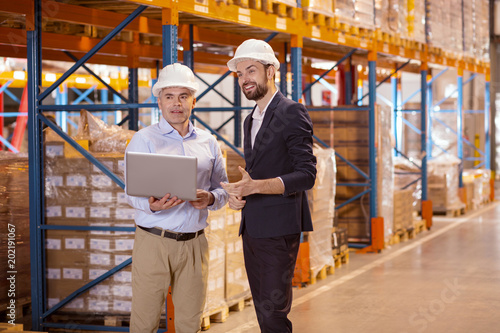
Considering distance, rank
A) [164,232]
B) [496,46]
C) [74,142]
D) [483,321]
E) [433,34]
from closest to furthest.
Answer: [164,232], [74,142], [483,321], [433,34], [496,46]

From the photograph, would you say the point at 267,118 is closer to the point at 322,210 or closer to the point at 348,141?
the point at 322,210

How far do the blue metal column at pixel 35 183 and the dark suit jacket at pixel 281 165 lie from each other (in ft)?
8.69

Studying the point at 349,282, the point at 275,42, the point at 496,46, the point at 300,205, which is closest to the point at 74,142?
the point at 300,205

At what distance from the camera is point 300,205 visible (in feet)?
12.7

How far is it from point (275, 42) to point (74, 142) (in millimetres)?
4949

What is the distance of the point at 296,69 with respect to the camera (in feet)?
25.5

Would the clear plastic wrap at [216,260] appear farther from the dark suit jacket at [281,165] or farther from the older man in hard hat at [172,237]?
the dark suit jacket at [281,165]

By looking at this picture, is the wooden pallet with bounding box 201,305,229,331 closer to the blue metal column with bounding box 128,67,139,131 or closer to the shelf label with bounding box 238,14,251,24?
the shelf label with bounding box 238,14,251,24

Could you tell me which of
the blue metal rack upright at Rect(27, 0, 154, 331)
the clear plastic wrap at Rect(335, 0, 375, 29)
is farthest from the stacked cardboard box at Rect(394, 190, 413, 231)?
the blue metal rack upright at Rect(27, 0, 154, 331)

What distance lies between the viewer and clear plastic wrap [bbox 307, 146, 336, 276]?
26.2 ft

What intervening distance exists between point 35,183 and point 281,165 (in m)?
2.84

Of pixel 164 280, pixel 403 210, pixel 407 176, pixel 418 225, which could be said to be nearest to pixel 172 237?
pixel 164 280

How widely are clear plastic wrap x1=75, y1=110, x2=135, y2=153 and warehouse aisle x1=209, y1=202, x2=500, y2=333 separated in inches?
70.0

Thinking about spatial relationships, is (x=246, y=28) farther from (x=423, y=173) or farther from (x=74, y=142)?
(x=423, y=173)
